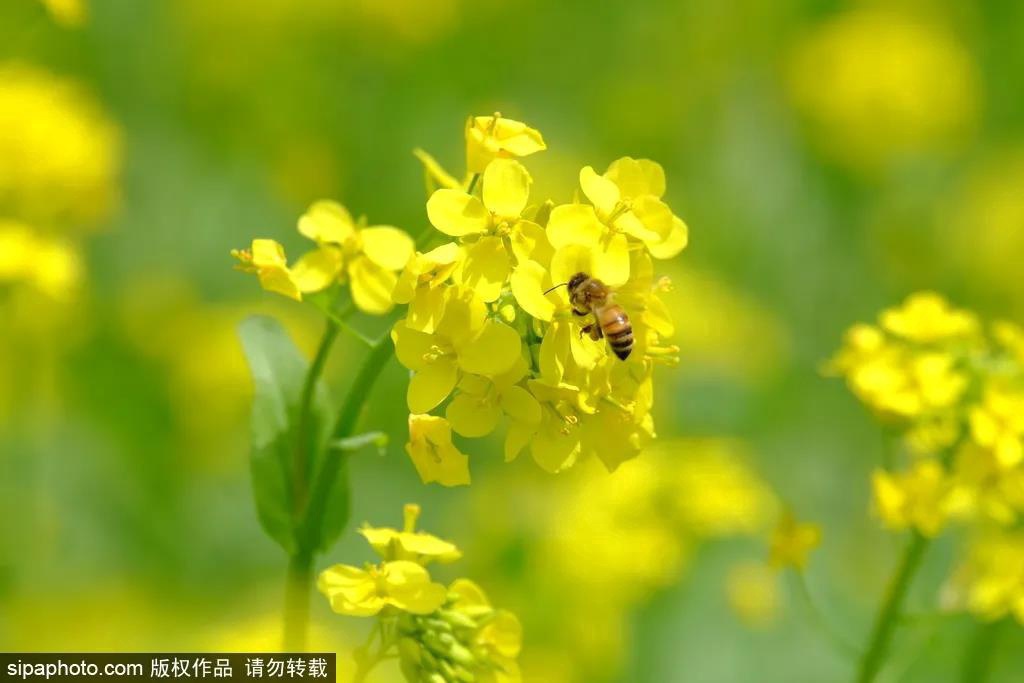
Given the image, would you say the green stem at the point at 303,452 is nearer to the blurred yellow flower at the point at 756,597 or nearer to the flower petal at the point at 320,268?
the flower petal at the point at 320,268

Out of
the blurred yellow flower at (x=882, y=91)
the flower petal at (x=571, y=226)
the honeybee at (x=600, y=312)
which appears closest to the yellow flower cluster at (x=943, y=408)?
the honeybee at (x=600, y=312)

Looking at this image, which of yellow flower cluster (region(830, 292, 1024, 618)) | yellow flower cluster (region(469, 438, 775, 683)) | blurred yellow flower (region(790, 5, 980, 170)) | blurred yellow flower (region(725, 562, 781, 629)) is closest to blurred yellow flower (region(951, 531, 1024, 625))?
yellow flower cluster (region(830, 292, 1024, 618))

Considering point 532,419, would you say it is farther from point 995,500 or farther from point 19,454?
point 19,454

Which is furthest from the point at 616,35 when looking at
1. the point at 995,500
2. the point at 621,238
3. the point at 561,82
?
the point at 621,238

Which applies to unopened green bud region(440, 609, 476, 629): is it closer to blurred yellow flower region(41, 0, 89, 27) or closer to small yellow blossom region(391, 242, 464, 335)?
small yellow blossom region(391, 242, 464, 335)

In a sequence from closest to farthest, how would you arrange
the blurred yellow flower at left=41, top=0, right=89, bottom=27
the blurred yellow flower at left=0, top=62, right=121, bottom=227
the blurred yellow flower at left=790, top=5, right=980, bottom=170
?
the blurred yellow flower at left=41, top=0, right=89, bottom=27
the blurred yellow flower at left=0, top=62, right=121, bottom=227
the blurred yellow flower at left=790, top=5, right=980, bottom=170

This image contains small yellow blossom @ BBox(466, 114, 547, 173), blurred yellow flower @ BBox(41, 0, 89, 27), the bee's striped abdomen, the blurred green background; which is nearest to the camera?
the bee's striped abdomen
